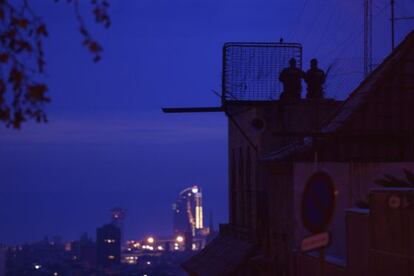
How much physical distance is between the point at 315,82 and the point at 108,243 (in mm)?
52877

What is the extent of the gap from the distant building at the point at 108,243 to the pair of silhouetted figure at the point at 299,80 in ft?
162

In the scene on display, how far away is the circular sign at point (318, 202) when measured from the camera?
803 cm

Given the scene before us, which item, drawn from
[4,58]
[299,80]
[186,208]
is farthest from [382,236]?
[186,208]

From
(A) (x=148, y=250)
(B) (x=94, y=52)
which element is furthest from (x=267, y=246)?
(A) (x=148, y=250)

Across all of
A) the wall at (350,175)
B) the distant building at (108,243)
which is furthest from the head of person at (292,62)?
the distant building at (108,243)

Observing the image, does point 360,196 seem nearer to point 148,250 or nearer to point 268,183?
point 268,183

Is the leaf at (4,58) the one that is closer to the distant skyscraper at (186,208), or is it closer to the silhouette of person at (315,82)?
the silhouette of person at (315,82)

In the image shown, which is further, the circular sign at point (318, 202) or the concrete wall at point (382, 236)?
the concrete wall at point (382, 236)

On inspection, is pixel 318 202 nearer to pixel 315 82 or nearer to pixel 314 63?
pixel 314 63

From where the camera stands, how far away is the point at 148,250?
8562 centimetres

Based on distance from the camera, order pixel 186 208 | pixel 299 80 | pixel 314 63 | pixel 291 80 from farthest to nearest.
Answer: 1. pixel 186 208
2. pixel 299 80
3. pixel 291 80
4. pixel 314 63

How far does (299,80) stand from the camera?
2198 cm

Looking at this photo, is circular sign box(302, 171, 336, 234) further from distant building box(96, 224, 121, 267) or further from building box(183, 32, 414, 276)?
distant building box(96, 224, 121, 267)

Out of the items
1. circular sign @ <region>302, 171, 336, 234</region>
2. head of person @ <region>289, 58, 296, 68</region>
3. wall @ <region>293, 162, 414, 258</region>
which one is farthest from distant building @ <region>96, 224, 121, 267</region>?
circular sign @ <region>302, 171, 336, 234</region>
